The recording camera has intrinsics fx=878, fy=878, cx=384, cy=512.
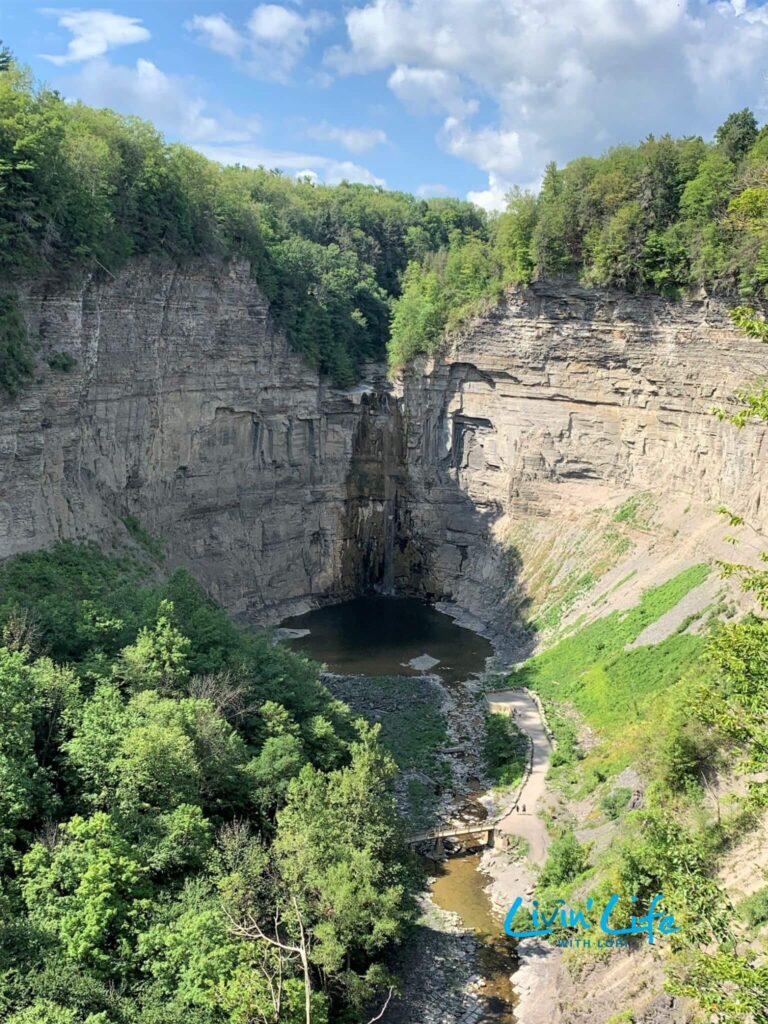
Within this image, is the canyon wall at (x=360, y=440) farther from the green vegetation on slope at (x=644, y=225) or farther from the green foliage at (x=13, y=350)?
the green vegetation on slope at (x=644, y=225)

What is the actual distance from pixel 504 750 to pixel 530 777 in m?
2.12

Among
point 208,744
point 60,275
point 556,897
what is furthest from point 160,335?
point 556,897

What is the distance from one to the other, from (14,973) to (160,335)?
1151 inches

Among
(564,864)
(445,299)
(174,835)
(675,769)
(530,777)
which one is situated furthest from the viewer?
(445,299)

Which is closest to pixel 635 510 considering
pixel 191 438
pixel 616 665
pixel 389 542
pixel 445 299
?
pixel 616 665

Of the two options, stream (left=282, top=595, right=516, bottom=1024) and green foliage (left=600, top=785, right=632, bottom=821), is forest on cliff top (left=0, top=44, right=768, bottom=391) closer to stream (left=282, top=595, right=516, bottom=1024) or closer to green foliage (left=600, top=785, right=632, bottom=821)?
stream (left=282, top=595, right=516, bottom=1024)

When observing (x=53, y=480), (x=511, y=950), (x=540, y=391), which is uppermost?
(x=540, y=391)

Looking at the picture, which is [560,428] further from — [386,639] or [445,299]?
[386,639]

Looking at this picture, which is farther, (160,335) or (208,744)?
(160,335)

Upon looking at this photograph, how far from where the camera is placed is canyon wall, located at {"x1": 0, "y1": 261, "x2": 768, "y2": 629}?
114 feet

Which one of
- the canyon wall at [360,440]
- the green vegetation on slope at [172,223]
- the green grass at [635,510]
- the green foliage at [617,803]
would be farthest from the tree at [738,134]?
the green foliage at [617,803]

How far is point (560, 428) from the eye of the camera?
46344 millimetres

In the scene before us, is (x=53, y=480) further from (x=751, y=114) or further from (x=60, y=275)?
(x=751, y=114)

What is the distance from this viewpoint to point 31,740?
2119 centimetres
